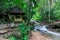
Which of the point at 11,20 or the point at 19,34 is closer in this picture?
the point at 19,34

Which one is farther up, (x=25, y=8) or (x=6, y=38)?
(x=25, y=8)

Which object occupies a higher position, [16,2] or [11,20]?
[16,2]

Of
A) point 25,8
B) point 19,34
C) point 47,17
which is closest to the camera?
point 19,34

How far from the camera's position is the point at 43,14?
96.5 feet

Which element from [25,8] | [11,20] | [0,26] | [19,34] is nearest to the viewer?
[19,34]

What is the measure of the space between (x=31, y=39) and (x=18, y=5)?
→ 8086 millimetres

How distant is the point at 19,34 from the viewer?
10867 millimetres

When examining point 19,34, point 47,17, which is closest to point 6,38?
point 19,34

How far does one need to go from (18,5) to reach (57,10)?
13068 mm

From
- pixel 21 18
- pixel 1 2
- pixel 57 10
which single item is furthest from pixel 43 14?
pixel 1 2

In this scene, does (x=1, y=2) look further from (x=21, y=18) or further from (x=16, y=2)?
(x=21, y=18)

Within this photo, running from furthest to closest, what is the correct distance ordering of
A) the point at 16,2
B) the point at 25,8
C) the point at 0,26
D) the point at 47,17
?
the point at 47,17, the point at 16,2, the point at 25,8, the point at 0,26

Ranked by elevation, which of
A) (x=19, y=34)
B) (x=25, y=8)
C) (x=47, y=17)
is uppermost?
(x=25, y=8)

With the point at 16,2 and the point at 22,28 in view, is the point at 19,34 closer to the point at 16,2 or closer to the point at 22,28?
the point at 22,28
